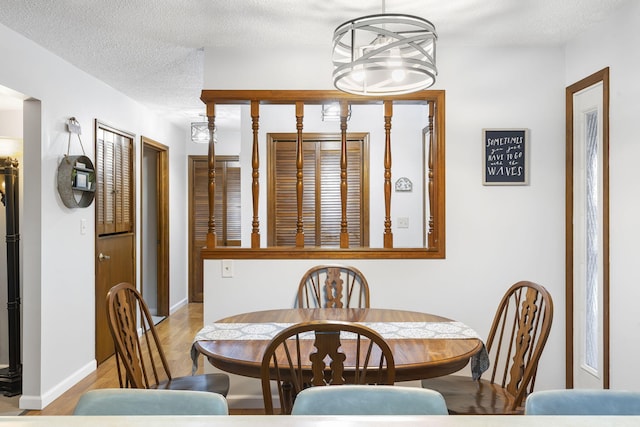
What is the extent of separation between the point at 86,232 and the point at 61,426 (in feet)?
11.0

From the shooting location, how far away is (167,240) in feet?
18.7

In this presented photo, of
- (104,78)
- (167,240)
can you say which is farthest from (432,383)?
(167,240)

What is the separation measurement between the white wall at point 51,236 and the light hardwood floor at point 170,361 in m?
0.08

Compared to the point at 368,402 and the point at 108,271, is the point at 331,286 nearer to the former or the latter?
the point at 368,402

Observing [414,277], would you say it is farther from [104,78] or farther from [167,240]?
[167,240]

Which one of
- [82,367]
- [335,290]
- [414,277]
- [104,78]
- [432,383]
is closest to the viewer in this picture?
[432,383]

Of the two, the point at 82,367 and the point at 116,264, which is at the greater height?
the point at 116,264

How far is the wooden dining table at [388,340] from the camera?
1848 mm

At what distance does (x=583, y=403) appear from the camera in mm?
1064

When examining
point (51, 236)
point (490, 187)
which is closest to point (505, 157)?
point (490, 187)

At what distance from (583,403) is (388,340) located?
1.09 m

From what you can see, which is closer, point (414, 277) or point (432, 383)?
point (432, 383)

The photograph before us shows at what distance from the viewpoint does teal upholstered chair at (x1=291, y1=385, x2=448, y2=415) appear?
1059 mm

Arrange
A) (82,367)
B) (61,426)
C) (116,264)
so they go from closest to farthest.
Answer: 1. (61,426)
2. (82,367)
3. (116,264)
